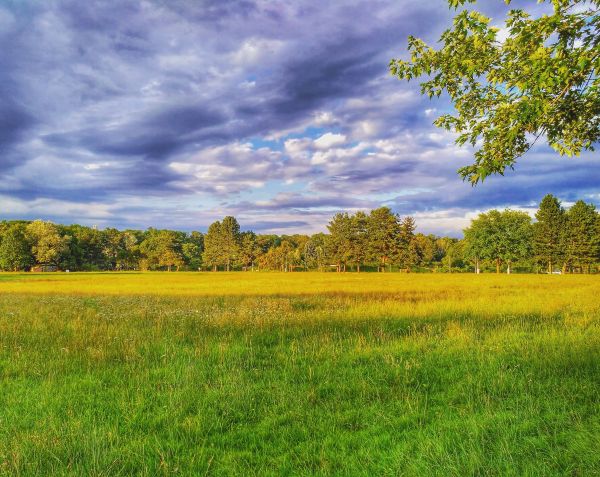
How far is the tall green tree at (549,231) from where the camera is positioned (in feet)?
269

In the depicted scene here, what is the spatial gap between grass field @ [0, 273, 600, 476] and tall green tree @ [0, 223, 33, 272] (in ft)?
340

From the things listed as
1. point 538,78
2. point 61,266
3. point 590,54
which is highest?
point 590,54

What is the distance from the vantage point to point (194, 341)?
1107cm

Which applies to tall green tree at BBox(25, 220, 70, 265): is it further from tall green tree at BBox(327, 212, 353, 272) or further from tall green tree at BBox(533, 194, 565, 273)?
tall green tree at BBox(533, 194, 565, 273)

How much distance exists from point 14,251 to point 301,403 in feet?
374

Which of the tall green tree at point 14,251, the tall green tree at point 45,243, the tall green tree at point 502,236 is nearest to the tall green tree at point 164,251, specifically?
the tall green tree at point 45,243

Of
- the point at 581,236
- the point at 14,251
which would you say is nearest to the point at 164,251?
the point at 14,251

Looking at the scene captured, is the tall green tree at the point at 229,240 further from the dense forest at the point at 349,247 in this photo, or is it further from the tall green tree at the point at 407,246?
the tall green tree at the point at 407,246

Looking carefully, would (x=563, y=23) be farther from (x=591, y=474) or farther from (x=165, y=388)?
(x=165, y=388)

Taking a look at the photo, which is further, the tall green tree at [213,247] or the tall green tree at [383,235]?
the tall green tree at [213,247]

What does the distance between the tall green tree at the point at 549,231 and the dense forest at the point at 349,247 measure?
19 cm

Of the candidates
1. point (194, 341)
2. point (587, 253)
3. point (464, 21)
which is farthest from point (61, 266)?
point (587, 253)

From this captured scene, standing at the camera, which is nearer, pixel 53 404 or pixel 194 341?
pixel 53 404

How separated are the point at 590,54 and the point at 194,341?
1156 cm
